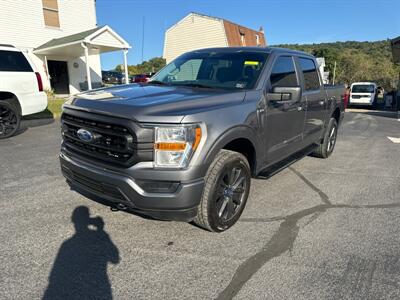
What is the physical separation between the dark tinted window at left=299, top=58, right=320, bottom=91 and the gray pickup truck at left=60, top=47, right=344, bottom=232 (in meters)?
0.62

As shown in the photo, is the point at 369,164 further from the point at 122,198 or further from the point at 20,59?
the point at 20,59

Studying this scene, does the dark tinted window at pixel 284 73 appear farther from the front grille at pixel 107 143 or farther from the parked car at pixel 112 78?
the parked car at pixel 112 78

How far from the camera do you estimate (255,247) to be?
3123mm

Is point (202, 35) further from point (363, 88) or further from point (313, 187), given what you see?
point (313, 187)

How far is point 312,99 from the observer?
5090 millimetres

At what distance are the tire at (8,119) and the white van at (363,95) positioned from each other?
67.0 feet

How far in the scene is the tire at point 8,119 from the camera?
25.6 ft

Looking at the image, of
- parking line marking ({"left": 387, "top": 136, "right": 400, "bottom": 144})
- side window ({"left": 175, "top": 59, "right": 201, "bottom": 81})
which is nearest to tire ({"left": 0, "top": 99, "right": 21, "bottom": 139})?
side window ({"left": 175, "top": 59, "right": 201, "bottom": 81})

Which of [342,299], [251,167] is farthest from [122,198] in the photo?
[342,299]

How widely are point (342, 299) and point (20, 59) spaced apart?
862 centimetres

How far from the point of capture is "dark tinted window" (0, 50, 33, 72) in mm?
7809

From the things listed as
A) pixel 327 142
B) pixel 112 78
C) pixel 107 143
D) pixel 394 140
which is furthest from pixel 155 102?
pixel 112 78

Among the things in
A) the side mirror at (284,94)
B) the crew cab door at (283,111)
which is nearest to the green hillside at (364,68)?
the crew cab door at (283,111)

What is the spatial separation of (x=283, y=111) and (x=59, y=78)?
1770 cm
